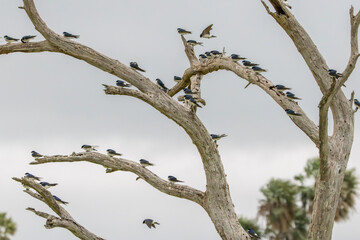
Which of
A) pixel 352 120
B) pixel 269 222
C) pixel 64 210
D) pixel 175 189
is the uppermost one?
pixel 269 222

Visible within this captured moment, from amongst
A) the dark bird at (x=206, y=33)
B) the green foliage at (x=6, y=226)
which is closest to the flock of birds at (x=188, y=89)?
the dark bird at (x=206, y=33)

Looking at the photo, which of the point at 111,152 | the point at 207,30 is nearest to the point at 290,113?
the point at 111,152

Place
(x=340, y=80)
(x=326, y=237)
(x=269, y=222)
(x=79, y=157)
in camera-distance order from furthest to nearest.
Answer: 1. (x=269, y=222)
2. (x=79, y=157)
3. (x=326, y=237)
4. (x=340, y=80)

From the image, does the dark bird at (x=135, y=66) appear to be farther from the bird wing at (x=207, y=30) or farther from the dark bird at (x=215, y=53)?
the bird wing at (x=207, y=30)

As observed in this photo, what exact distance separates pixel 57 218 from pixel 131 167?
1.80 m

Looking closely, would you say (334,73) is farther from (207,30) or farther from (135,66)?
(207,30)

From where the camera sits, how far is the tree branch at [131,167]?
54.2ft

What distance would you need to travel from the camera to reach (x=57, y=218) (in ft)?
53.0

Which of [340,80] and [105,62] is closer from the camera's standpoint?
[340,80]

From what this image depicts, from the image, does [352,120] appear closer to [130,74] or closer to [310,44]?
[310,44]

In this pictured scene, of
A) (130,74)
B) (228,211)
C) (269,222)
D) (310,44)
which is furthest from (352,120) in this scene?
(269,222)

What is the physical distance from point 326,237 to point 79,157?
5.07 metres

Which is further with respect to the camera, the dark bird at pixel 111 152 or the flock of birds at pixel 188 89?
the dark bird at pixel 111 152

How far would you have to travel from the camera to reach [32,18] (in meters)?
16.6
